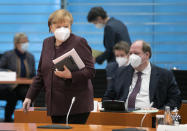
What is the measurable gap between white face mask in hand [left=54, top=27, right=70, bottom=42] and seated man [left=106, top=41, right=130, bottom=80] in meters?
2.60

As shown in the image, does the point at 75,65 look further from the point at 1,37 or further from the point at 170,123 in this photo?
the point at 1,37

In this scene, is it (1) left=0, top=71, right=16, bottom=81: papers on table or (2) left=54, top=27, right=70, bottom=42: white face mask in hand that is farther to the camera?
(1) left=0, top=71, right=16, bottom=81: papers on table

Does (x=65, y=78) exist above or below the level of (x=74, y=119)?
above

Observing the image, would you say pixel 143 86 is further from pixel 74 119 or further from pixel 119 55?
pixel 119 55

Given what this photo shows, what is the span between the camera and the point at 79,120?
3324 mm

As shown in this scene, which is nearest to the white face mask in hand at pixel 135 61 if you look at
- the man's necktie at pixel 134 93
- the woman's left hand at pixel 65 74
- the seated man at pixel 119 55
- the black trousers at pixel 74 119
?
the man's necktie at pixel 134 93

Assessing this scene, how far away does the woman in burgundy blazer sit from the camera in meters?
3.27

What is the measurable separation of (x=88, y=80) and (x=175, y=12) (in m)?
5.60

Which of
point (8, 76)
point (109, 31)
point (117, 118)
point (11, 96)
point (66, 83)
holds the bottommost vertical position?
point (11, 96)

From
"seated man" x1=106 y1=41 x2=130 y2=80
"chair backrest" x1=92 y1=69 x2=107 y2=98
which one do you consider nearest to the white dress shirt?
"seated man" x1=106 y1=41 x2=130 y2=80

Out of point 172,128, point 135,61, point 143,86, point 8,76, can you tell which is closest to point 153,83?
point 143,86

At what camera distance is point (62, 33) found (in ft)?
10.7

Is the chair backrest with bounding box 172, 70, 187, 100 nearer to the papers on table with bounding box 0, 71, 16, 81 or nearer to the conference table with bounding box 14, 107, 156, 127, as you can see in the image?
the conference table with bounding box 14, 107, 156, 127

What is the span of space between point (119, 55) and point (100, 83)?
1.62 ft
